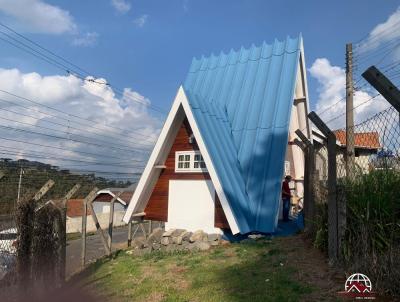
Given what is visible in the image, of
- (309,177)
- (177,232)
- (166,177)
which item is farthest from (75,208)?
(309,177)

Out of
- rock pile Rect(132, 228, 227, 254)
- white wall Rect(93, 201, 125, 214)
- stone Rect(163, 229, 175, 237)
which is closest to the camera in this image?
rock pile Rect(132, 228, 227, 254)

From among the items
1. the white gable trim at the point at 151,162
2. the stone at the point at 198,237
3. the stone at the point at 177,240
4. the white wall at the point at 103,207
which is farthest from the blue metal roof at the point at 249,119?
the white wall at the point at 103,207

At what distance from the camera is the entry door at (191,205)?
43.4 feet

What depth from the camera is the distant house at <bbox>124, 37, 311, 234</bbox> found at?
12336 millimetres

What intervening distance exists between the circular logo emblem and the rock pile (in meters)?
6.05

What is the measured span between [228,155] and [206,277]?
21.1ft

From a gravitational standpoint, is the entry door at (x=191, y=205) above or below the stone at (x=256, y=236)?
above

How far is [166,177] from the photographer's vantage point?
14.4 m

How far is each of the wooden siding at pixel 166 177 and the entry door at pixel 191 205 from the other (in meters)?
0.18

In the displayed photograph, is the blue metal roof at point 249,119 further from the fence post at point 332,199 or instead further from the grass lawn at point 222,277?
the fence post at point 332,199

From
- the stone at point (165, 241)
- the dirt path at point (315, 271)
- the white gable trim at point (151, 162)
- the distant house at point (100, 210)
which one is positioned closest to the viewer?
the dirt path at point (315, 271)

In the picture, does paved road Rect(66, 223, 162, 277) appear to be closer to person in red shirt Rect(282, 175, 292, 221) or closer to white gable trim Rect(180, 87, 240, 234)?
white gable trim Rect(180, 87, 240, 234)

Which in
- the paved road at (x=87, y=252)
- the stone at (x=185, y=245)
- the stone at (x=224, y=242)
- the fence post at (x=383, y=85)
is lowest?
the paved road at (x=87, y=252)

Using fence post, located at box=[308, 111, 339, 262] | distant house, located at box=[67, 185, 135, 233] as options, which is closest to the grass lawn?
fence post, located at box=[308, 111, 339, 262]
